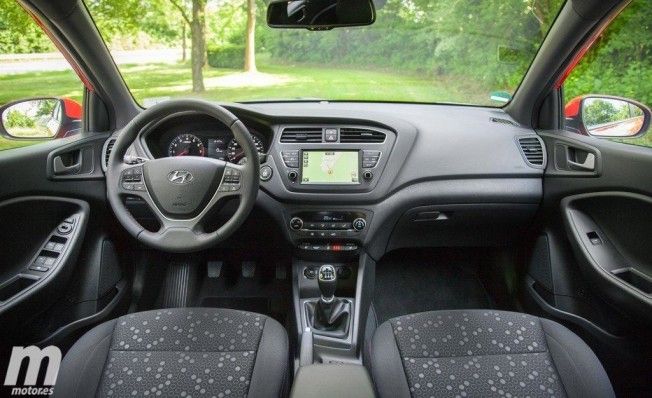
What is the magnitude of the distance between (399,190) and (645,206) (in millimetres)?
1104

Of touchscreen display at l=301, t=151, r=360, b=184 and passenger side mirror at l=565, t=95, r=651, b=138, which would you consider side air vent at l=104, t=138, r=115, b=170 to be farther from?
passenger side mirror at l=565, t=95, r=651, b=138

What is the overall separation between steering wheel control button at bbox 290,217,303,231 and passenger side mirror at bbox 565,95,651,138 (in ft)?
5.04

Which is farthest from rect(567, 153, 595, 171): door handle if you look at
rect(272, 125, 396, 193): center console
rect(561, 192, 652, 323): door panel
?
rect(272, 125, 396, 193): center console

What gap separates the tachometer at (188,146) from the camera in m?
2.80

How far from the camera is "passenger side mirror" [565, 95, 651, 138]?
8.27ft

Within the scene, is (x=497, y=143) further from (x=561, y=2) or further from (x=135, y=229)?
(x=135, y=229)

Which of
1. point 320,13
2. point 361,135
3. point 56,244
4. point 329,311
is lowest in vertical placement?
point 329,311

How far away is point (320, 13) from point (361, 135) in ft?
2.12

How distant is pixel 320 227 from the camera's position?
2783 millimetres

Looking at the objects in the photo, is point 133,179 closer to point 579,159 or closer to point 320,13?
point 320,13

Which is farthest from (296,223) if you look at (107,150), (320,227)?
(107,150)

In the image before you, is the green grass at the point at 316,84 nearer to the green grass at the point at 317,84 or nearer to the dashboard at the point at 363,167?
the green grass at the point at 317,84

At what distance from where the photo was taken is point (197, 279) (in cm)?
329

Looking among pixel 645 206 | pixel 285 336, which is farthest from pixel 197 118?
pixel 645 206
